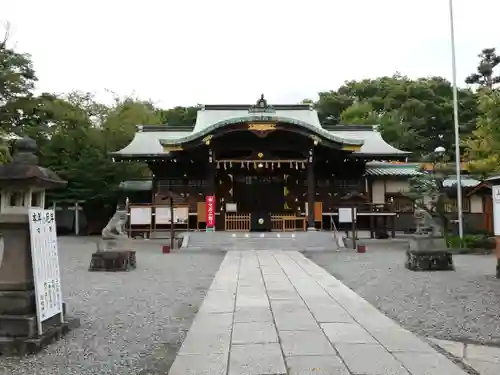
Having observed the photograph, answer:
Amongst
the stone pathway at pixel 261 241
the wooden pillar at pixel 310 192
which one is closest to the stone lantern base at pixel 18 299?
the stone pathway at pixel 261 241

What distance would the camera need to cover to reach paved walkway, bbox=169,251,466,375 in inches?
160

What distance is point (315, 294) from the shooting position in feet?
26.0

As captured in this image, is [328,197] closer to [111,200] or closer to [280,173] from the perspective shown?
[280,173]

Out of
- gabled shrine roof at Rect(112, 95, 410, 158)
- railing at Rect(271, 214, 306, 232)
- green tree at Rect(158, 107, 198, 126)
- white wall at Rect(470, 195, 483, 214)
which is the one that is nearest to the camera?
gabled shrine roof at Rect(112, 95, 410, 158)

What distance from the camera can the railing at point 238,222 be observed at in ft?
72.6

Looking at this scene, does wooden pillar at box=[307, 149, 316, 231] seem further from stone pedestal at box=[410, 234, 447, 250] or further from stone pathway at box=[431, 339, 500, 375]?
stone pathway at box=[431, 339, 500, 375]

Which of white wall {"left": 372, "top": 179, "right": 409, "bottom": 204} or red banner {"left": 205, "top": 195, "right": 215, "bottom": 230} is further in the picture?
white wall {"left": 372, "top": 179, "right": 409, "bottom": 204}

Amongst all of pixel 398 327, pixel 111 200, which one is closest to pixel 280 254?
pixel 398 327

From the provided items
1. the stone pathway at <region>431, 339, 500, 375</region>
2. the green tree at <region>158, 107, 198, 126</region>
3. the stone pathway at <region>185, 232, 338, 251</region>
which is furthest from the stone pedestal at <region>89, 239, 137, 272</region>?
the green tree at <region>158, 107, 198, 126</region>

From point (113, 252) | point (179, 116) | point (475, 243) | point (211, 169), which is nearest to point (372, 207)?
point (475, 243)

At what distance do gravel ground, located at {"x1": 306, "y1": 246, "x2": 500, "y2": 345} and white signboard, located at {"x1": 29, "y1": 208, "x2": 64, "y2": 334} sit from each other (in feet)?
13.5

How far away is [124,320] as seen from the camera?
20.7 feet

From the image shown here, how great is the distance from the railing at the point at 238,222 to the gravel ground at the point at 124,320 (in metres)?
9.43

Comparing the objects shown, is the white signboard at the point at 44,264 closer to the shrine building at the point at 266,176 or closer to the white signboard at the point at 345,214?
the shrine building at the point at 266,176
